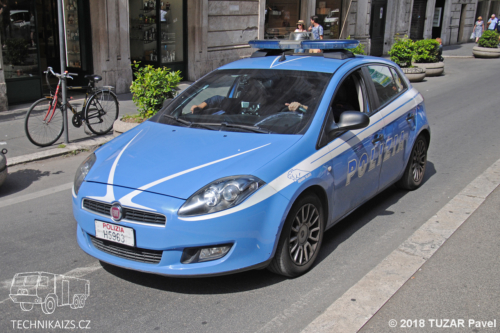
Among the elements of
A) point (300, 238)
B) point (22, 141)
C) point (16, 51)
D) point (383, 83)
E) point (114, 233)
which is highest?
point (383, 83)

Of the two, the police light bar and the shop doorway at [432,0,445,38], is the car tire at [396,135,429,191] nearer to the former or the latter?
the police light bar

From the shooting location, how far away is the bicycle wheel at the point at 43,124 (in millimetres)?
8125

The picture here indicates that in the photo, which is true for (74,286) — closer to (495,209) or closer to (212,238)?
(212,238)

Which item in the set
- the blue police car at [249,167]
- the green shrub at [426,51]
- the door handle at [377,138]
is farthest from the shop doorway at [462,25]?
the door handle at [377,138]

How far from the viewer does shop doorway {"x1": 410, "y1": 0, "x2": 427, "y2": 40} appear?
104 ft

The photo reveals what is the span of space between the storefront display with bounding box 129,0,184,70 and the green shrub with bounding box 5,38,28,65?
12.5 feet

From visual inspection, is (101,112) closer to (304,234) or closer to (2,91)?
(2,91)

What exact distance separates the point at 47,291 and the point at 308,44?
3.51 metres

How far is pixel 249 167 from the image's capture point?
148 inches

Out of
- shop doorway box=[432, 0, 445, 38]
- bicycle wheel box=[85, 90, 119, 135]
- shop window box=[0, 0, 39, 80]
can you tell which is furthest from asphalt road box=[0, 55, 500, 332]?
shop doorway box=[432, 0, 445, 38]

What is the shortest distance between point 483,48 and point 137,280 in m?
25.7

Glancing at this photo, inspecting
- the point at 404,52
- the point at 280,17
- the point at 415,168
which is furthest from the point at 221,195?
the point at 280,17

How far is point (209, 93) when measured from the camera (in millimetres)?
5176

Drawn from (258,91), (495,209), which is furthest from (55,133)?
(495,209)
